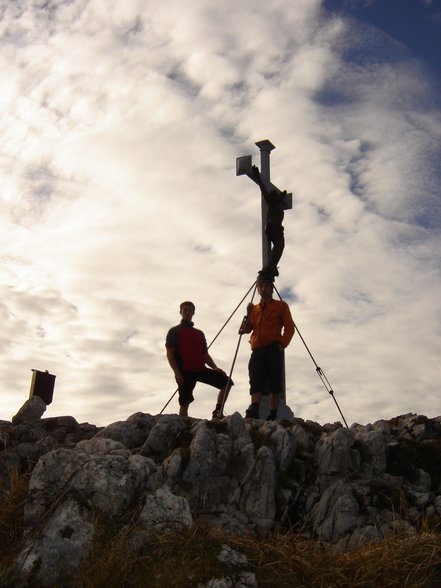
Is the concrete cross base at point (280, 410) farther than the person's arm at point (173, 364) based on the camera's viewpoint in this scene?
Yes

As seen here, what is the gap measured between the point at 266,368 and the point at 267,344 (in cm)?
46

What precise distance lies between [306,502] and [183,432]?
80.6 inches

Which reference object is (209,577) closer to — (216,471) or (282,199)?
(216,471)

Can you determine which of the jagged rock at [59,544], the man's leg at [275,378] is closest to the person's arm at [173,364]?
the man's leg at [275,378]

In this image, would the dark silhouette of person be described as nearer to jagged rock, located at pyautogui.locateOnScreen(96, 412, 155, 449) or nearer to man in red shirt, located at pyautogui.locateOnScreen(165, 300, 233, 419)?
man in red shirt, located at pyautogui.locateOnScreen(165, 300, 233, 419)

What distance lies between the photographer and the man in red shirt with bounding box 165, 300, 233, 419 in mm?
12336

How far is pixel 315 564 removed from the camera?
5.64 metres

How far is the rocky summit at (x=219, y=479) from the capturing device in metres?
6.16

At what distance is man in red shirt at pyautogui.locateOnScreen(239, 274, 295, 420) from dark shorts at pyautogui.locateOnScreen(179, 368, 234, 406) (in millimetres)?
574

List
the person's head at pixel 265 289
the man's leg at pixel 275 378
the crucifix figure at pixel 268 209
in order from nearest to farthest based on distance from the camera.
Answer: the man's leg at pixel 275 378, the person's head at pixel 265 289, the crucifix figure at pixel 268 209

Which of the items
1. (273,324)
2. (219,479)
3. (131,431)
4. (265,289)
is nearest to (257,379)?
(273,324)

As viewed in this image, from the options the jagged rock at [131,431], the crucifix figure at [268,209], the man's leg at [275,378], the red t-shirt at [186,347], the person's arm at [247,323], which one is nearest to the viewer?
the jagged rock at [131,431]

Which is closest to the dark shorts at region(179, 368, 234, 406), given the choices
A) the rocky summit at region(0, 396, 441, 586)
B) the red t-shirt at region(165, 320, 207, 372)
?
the red t-shirt at region(165, 320, 207, 372)

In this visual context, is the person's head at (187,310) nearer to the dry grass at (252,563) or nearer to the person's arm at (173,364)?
the person's arm at (173,364)
